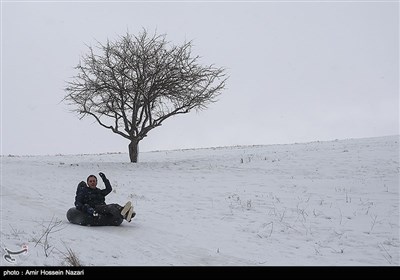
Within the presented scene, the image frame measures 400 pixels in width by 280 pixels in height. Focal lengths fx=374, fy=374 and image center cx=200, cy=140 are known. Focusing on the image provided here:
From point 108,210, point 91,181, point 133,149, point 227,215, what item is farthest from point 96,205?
point 133,149

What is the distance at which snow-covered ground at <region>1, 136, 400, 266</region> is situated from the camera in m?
7.34

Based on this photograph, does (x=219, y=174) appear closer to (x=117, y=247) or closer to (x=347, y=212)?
(x=347, y=212)

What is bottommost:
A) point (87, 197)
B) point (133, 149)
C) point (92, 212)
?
point (92, 212)

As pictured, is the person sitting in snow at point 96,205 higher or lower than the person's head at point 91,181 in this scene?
lower

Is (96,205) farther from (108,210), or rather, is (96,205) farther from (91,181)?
(91,181)

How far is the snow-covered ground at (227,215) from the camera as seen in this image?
24.1 ft

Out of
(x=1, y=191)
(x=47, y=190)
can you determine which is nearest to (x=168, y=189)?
(x=47, y=190)

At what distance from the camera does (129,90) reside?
2278 centimetres

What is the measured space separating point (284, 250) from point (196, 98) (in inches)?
615

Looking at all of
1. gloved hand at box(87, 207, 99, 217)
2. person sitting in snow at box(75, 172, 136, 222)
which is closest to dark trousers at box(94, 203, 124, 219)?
person sitting in snow at box(75, 172, 136, 222)

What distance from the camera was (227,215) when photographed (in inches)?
442

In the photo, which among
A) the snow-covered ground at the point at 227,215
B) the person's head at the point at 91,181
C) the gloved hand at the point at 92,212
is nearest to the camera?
the snow-covered ground at the point at 227,215

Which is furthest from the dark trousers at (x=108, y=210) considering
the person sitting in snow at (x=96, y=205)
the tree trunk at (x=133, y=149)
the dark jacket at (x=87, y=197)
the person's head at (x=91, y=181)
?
the tree trunk at (x=133, y=149)

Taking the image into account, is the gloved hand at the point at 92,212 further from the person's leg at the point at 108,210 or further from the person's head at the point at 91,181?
the person's head at the point at 91,181
